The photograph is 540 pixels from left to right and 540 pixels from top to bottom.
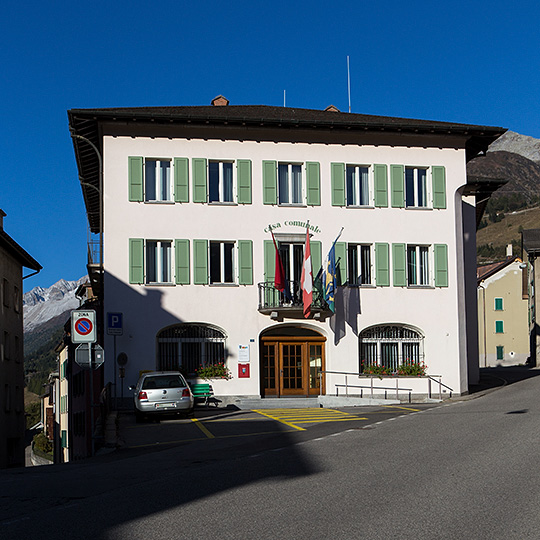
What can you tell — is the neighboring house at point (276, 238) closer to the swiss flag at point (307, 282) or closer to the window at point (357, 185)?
the window at point (357, 185)

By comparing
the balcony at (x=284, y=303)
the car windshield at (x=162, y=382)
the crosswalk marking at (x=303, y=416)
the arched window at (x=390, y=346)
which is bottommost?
the crosswalk marking at (x=303, y=416)

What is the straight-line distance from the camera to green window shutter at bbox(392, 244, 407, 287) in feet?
101

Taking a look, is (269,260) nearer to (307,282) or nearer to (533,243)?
(307,282)

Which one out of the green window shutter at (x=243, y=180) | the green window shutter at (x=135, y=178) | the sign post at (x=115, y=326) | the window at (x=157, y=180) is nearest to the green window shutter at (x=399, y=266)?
the green window shutter at (x=243, y=180)

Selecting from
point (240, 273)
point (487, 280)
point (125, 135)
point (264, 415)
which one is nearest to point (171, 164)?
point (125, 135)

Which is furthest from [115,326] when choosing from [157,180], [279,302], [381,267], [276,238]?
[381,267]

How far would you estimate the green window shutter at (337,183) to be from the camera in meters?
30.4

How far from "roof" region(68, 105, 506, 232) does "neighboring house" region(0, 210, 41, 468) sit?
6.18m

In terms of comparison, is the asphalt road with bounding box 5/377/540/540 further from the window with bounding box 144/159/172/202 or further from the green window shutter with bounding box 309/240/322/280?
the window with bounding box 144/159/172/202

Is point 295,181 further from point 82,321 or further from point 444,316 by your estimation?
point 82,321

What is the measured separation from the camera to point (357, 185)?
30.9 m

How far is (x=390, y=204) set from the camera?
30.9 metres

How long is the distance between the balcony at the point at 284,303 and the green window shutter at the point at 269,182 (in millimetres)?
3144

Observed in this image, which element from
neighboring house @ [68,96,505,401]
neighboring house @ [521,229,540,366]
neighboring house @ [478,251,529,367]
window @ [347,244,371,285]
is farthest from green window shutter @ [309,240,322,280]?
neighboring house @ [478,251,529,367]
